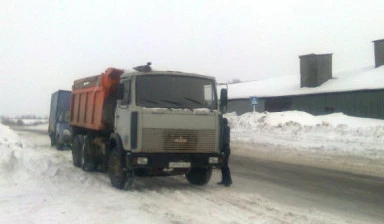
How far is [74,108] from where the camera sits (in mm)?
15766

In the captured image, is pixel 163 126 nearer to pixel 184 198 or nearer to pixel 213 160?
pixel 213 160

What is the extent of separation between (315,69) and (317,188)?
30.0 meters

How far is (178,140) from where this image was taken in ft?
32.4

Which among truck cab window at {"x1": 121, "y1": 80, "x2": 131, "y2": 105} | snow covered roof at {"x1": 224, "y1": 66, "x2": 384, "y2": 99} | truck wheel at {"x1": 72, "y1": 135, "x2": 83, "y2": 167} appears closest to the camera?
truck cab window at {"x1": 121, "y1": 80, "x2": 131, "y2": 105}

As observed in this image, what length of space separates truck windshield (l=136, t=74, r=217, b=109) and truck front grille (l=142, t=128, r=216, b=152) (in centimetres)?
58

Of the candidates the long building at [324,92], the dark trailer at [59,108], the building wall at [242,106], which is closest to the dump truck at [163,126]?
the dark trailer at [59,108]

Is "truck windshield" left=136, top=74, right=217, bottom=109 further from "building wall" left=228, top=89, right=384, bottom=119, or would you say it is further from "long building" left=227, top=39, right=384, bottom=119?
"building wall" left=228, top=89, right=384, bottom=119

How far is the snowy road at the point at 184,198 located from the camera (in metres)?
7.57

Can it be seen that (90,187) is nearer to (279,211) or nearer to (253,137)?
(279,211)

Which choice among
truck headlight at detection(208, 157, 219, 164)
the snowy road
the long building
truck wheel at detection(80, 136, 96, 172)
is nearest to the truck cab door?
the snowy road

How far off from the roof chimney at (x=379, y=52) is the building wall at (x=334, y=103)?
233 inches

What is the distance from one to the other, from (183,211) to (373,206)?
3809mm

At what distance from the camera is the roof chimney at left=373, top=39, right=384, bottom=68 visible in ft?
122

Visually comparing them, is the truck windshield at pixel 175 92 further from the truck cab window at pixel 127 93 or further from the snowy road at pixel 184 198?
the snowy road at pixel 184 198
